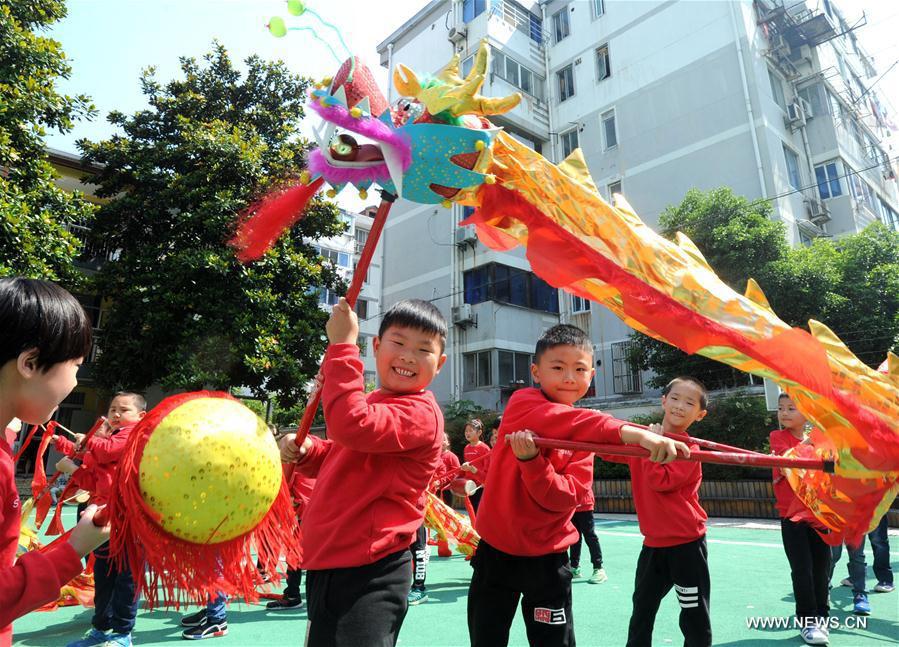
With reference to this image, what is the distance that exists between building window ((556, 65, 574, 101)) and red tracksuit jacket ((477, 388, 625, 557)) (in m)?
19.3

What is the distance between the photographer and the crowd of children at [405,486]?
138cm

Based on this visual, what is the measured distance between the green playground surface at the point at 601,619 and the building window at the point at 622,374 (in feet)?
33.2

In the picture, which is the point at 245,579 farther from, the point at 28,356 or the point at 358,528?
the point at 28,356

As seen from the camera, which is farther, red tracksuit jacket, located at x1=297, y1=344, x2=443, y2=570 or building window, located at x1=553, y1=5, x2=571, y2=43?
building window, located at x1=553, y1=5, x2=571, y2=43

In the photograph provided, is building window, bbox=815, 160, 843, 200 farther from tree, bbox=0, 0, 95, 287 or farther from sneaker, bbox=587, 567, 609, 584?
tree, bbox=0, 0, 95, 287

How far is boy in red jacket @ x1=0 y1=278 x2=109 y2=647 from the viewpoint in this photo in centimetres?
133

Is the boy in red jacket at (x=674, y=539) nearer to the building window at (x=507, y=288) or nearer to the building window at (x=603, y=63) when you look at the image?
the building window at (x=507, y=288)

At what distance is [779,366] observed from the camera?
75.6 inches

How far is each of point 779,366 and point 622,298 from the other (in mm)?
552

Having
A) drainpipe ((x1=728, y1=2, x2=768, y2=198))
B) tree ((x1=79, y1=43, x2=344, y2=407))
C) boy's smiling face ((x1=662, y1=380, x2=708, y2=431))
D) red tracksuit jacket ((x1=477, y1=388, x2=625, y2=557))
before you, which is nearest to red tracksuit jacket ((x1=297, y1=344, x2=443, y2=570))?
red tracksuit jacket ((x1=477, y1=388, x2=625, y2=557))

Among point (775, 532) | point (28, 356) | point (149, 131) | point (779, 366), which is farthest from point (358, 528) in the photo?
point (149, 131)

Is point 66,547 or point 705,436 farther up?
point 705,436

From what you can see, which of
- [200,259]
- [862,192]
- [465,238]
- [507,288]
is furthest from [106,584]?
[862,192]

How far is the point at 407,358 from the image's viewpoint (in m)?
2.12
